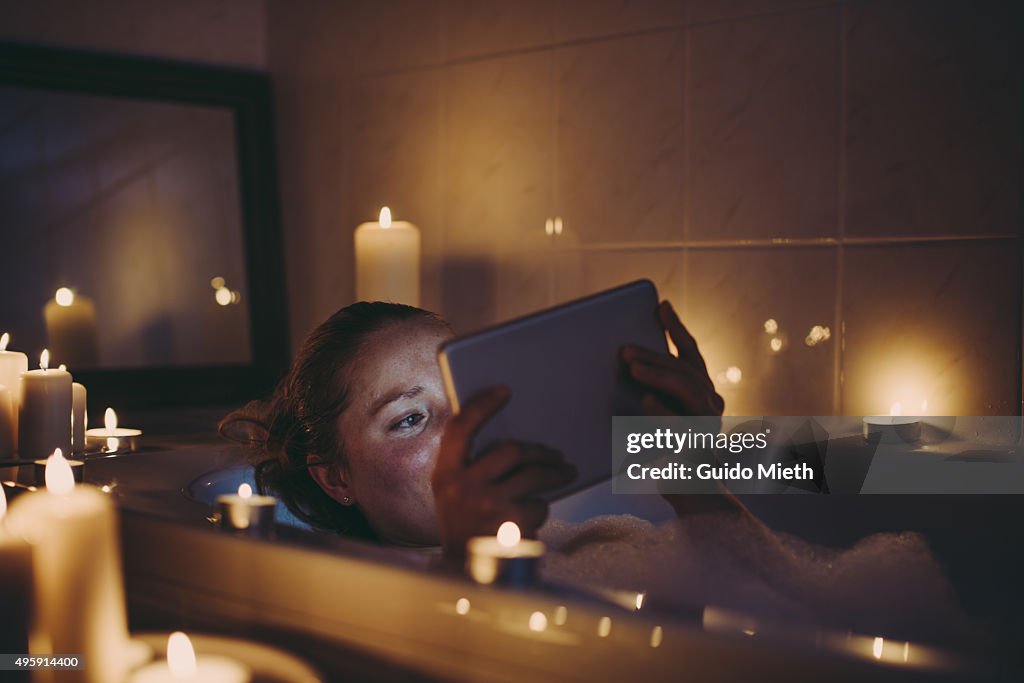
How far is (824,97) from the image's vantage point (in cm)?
166

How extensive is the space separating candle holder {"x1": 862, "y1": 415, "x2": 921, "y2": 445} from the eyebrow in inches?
26.5

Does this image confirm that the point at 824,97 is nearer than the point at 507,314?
Yes

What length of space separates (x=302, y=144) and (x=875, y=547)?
5.78 ft

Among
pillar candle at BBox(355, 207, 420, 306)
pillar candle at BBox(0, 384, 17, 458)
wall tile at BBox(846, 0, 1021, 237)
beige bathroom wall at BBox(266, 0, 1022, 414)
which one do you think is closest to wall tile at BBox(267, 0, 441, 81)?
beige bathroom wall at BBox(266, 0, 1022, 414)

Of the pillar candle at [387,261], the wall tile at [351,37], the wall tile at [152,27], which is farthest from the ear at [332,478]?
the wall tile at [152,27]

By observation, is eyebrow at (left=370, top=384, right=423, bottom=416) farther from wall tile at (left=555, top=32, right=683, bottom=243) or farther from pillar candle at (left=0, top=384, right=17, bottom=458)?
wall tile at (left=555, top=32, right=683, bottom=243)

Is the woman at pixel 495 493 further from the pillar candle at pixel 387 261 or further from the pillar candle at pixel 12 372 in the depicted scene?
the pillar candle at pixel 387 261

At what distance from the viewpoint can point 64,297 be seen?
215 centimetres

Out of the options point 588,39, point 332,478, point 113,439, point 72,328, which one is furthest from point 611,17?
point 72,328

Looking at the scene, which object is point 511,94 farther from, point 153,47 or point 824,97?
point 153,47

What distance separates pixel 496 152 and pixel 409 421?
941 millimetres

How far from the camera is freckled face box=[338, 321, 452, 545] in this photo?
52.4 inches

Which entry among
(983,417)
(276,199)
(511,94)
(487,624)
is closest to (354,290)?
(276,199)

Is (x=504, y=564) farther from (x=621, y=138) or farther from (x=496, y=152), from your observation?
(x=496, y=152)
